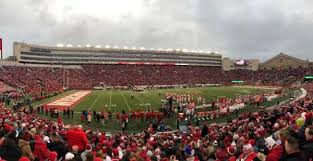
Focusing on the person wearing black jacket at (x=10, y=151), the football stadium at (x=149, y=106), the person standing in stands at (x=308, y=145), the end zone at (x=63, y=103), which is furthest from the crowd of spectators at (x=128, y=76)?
the person standing in stands at (x=308, y=145)

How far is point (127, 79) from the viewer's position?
9806 centimetres

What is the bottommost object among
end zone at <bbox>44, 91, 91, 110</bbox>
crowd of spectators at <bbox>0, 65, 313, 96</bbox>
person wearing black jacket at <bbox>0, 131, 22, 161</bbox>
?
end zone at <bbox>44, 91, 91, 110</bbox>

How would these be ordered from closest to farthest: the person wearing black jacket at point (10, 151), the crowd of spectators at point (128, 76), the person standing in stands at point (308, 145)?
the person standing in stands at point (308, 145) → the person wearing black jacket at point (10, 151) → the crowd of spectators at point (128, 76)

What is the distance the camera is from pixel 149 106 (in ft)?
122

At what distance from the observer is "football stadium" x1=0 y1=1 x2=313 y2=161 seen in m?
8.22

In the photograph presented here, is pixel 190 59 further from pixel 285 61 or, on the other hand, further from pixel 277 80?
pixel 277 80

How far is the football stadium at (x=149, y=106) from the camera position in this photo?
822cm

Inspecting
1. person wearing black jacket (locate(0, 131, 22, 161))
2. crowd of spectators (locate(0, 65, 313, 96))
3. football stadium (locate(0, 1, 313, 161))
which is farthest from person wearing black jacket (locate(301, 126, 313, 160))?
crowd of spectators (locate(0, 65, 313, 96))

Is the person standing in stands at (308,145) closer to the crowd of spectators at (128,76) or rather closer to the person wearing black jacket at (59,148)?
the person wearing black jacket at (59,148)

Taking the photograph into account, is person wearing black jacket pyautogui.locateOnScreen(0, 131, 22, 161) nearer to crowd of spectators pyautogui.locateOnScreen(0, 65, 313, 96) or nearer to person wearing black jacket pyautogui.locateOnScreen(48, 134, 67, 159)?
person wearing black jacket pyautogui.locateOnScreen(48, 134, 67, 159)

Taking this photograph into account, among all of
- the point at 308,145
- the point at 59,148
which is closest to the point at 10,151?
the point at 59,148

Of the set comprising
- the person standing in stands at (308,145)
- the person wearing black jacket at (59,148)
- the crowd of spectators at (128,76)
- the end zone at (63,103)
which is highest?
the crowd of spectators at (128,76)

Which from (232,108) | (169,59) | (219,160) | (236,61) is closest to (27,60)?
(169,59)

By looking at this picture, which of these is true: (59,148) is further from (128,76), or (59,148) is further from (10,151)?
(128,76)
